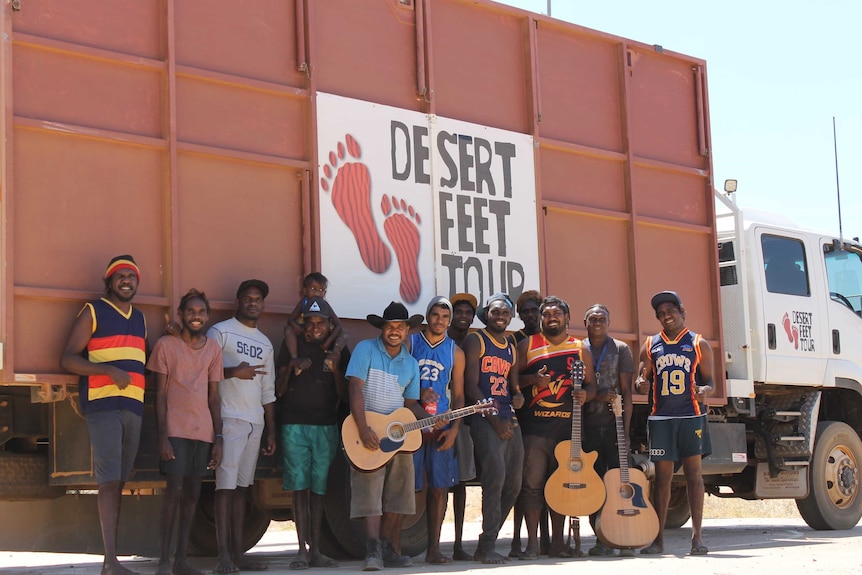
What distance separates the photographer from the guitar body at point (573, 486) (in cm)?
817

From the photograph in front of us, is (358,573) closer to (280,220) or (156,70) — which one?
(280,220)

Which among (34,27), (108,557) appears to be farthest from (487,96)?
(108,557)

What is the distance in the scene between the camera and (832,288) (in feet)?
38.4

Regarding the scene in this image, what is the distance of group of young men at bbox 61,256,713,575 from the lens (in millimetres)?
6738

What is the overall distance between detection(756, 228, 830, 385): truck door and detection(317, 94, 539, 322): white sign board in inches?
116

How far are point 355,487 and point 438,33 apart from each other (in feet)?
11.5

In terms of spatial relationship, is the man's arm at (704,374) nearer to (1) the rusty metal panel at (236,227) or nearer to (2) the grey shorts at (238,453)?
(1) the rusty metal panel at (236,227)

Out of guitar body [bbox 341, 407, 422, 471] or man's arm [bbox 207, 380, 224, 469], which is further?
guitar body [bbox 341, 407, 422, 471]

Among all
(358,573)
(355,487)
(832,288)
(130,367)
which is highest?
(832,288)

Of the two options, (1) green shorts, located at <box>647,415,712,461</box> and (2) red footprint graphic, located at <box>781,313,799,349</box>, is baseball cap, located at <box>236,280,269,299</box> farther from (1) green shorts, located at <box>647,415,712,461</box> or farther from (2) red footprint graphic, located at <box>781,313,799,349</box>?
(2) red footprint graphic, located at <box>781,313,799,349</box>

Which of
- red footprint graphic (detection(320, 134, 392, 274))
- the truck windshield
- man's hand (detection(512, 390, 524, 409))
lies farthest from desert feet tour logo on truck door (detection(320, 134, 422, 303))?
the truck windshield

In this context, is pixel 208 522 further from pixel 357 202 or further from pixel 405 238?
pixel 357 202

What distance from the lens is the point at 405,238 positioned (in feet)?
27.7

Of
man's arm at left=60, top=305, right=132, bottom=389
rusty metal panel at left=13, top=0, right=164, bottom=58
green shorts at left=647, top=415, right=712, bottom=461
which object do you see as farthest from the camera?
green shorts at left=647, top=415, right=712, bottom=461
